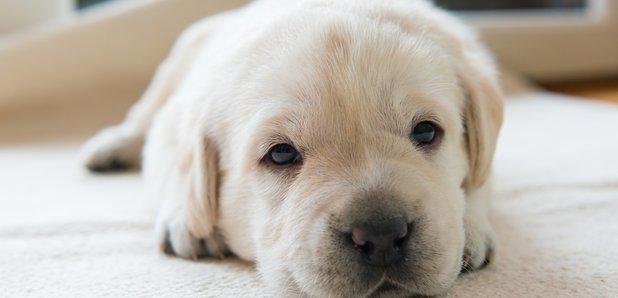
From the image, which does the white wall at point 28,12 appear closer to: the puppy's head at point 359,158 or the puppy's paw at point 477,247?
the puppy's head at point 359,158

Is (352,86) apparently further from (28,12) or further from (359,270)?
(28,12)

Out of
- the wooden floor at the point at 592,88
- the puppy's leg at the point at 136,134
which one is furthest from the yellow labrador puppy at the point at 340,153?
the wooden floor at the point at 592,88

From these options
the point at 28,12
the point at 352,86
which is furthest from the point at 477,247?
the point at 28,12

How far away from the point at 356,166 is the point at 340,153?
0.07m

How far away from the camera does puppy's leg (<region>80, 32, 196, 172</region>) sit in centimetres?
343

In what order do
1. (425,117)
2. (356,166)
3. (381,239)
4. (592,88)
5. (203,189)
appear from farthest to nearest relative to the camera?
1. (592,88)
2. (203,189)
3. (425,117)
4. (356,166)
5. (381,239)

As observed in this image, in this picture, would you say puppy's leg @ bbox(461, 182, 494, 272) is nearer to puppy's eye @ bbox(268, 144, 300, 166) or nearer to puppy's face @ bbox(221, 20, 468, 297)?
puppy's face @ bbox(221, 20, 468, 297)

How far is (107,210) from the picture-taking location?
2676 millimetres

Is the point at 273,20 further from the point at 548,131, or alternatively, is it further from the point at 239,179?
the point at 548,131

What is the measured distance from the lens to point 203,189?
215 centimetres

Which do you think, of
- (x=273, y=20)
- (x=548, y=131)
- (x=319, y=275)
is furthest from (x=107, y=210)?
(x=548, y=131)

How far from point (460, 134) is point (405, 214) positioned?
1.84ft

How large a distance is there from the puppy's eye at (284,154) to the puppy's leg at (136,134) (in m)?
1.56

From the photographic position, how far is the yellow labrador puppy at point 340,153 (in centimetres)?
164
